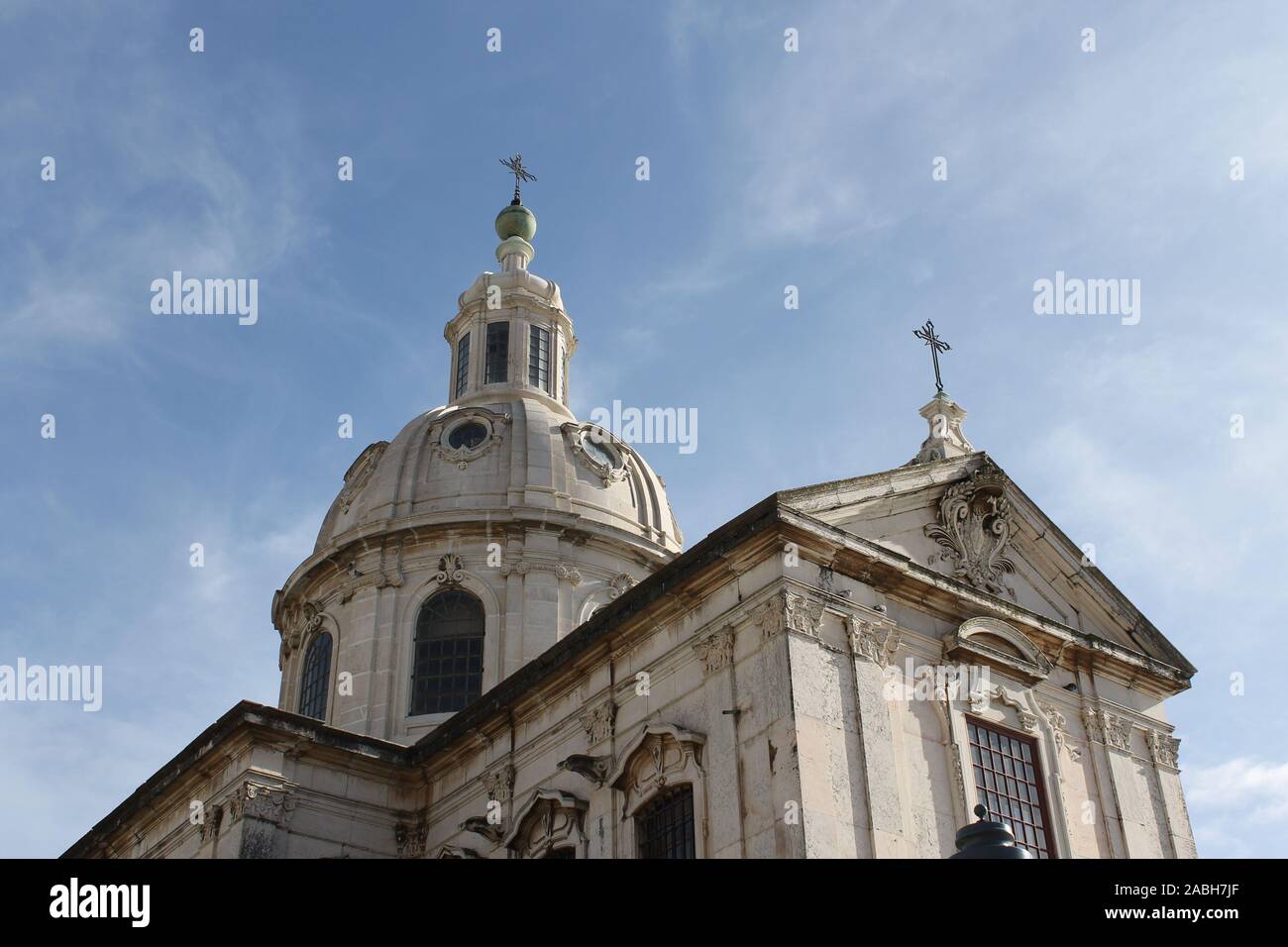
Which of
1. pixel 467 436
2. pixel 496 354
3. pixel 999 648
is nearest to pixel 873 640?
pixel 999 648

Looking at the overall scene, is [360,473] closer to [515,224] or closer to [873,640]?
[515,224]

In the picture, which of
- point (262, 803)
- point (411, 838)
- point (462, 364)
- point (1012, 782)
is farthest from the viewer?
point (462, 364)

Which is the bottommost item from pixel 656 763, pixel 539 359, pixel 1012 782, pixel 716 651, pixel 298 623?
pixel 1012 782

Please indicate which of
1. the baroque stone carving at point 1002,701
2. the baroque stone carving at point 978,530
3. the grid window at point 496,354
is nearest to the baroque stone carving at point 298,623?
the grid window at point 496,354

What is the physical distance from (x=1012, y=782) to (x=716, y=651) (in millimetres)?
4869

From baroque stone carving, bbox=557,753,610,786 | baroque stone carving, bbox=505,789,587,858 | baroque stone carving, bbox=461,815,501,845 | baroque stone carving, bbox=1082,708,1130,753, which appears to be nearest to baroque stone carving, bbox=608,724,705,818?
baroque stone carving, bbox=557,753,610,786

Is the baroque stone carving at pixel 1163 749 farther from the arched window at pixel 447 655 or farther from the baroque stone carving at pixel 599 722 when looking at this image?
the arched window at pixel 447 655

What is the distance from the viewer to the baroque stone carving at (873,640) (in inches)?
850

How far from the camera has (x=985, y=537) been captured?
82.3 ft

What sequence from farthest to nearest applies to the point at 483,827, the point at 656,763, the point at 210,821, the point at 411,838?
the point at 411,838, the point at 210,821, the point at 483,827, the point at 656,763

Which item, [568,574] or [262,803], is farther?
[568,574]

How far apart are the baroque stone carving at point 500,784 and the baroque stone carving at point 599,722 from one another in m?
2.10
